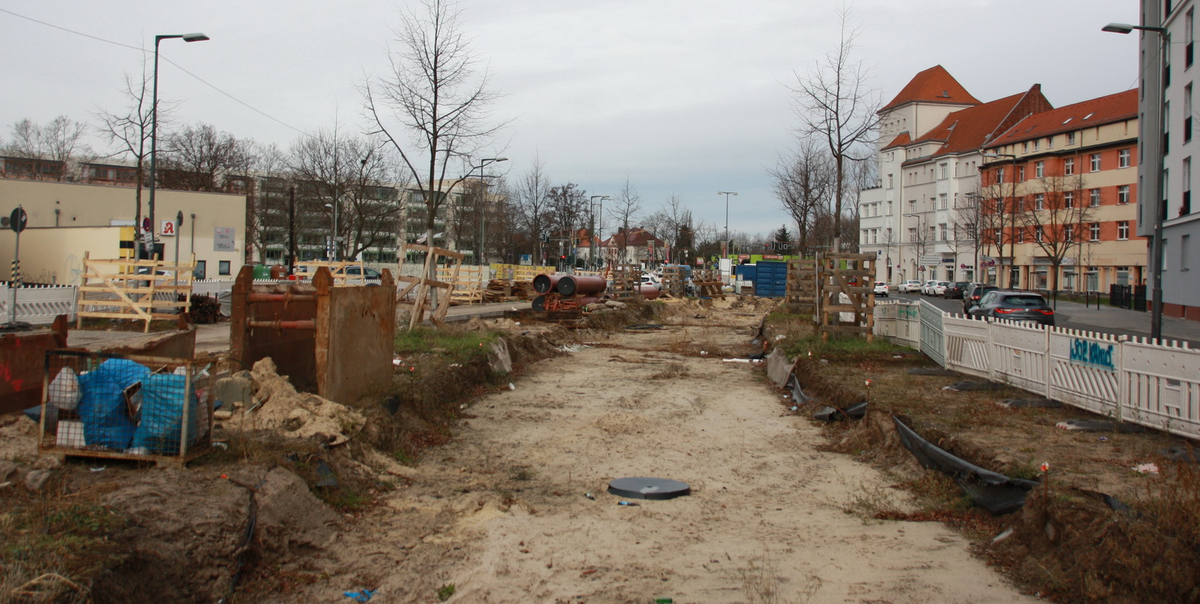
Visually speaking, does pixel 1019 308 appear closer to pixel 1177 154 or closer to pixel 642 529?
pixel 1177 154

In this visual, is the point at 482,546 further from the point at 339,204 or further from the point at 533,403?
the point at 339,204

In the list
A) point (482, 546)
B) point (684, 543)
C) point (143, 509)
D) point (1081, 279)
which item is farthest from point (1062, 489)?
point (1081, 279)

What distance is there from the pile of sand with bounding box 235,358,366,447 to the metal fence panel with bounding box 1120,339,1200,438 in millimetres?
8347

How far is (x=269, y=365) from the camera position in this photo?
8562mm

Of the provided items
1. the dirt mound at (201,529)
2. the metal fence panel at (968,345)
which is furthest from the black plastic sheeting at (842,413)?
the dirt mound at (201,529)

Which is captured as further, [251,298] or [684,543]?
[251,298]

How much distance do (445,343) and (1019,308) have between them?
61.4ft

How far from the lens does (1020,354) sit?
11602 millimetres

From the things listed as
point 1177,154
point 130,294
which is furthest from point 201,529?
point 1177,154

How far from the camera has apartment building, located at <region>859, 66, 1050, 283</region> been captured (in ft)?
258

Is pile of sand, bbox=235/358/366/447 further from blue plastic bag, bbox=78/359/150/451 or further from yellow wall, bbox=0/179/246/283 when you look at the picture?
yellow wall, bbox=0/179/246/283

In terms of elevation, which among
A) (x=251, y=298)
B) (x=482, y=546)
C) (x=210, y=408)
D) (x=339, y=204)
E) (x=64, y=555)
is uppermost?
(x=339, y=204)

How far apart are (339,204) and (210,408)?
2066 inches

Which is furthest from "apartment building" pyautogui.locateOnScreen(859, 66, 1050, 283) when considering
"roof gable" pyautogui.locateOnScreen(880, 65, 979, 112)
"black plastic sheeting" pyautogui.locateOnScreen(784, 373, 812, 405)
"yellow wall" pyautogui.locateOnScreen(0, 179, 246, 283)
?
"black plastic sheeting" pyautogui.locateOnScreen(784, 373, 812, 405)
